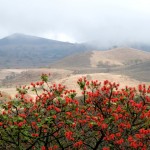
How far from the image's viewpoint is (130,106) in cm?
1094

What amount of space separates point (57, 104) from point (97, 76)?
7345 centimetres

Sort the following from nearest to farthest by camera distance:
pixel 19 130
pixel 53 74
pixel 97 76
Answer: pixel 19 130 → pixel 97 76 → pixel 53 74

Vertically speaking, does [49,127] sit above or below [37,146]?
above

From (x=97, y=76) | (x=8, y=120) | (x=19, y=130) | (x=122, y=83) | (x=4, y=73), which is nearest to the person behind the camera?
(x=19, y=130)

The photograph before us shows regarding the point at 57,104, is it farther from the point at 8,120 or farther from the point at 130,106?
the point at 130,106

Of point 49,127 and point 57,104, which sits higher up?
point 57,104

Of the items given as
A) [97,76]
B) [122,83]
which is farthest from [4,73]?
[122,83]

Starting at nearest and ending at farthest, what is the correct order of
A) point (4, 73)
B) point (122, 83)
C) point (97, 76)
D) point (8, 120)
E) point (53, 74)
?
point (8, 120) < point (122, 83) < point (97, 76) < point (53, 74) < point (4, 73)

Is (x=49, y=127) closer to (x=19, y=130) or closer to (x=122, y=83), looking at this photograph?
(x=19, y=130)

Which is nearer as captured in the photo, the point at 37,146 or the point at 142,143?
the point at 142,143

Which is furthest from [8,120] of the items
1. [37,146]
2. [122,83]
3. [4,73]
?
[4,73]

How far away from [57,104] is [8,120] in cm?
161

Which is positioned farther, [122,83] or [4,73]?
[4,73]

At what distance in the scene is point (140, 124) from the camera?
36.3 feet
